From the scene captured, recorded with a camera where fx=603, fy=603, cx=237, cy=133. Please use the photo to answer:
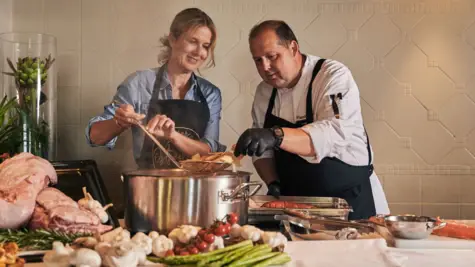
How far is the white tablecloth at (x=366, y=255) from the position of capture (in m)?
1.38

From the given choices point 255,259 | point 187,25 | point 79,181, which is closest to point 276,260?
point 255,259

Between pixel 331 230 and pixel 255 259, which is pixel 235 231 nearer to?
pixel 255 259

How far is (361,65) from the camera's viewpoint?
123 inches

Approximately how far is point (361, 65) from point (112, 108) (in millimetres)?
1290

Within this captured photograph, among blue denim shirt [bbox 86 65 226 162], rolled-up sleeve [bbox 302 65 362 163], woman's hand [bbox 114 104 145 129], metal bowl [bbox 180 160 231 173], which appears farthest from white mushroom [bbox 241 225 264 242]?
blue denim shirt [bbox 86 65 226 162]

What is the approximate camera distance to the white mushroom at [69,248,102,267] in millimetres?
1233

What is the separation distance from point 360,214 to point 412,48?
3.20ft

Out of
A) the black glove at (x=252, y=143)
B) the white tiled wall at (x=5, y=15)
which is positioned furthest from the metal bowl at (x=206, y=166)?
the white tiled wall at (x=5, y=15)

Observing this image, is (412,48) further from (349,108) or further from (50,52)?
(50,52)

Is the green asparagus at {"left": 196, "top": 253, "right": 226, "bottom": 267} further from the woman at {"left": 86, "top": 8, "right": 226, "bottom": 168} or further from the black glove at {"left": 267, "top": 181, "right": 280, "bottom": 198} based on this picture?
the woman at {"left": 86, "top": 8, "right": 226, "bottom": 168}

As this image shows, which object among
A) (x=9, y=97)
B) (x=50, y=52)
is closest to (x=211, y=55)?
(x=50, y=52)

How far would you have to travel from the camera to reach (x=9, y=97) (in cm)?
271

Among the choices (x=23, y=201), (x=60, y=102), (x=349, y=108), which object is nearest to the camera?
(x=23, y=201)

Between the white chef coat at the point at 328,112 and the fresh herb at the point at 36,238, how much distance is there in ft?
3.67
